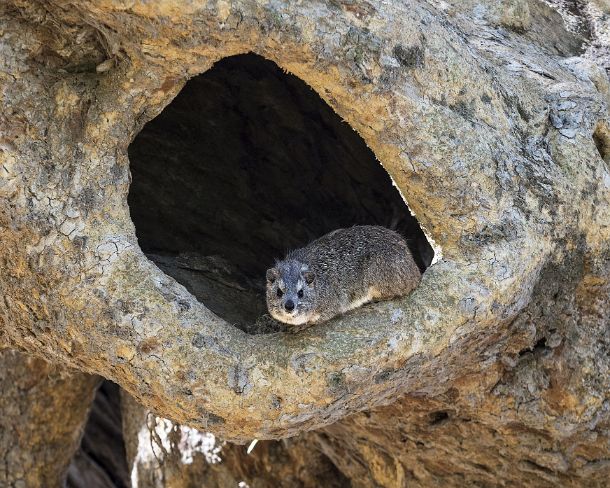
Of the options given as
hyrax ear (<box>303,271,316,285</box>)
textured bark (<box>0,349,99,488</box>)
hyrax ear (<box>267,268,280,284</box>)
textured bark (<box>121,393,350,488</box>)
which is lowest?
textured bark (<box>0,349,99,488</box>)

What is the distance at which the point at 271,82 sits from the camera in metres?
7.39

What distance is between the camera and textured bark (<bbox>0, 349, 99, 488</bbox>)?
25.6ft

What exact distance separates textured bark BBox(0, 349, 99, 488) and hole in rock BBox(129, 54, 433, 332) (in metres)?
1.63

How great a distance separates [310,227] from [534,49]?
2.32 m

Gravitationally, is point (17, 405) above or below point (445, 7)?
below

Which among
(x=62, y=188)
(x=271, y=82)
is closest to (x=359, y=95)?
(x=62, y=188)

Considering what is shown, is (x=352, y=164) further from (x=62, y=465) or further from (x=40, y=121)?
(x=62, y=465)

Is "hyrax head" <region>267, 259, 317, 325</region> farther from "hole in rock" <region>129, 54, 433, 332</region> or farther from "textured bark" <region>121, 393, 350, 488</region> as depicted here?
"textured bark" <region>121, 393, 350, 488</region>

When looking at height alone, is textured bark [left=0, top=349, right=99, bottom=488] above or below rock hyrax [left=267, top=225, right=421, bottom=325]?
below

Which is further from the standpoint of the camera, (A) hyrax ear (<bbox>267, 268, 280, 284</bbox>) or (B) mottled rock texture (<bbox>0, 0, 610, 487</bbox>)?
(A) hyrax ear (<bbox>267, 268, 280, 284</bbox>)

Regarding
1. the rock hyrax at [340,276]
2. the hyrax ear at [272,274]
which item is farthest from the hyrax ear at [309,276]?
the hyrax ear at [272,274]

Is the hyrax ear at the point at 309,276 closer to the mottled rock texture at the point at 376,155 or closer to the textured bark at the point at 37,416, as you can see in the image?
the mottled rock texture at the point at 376,155

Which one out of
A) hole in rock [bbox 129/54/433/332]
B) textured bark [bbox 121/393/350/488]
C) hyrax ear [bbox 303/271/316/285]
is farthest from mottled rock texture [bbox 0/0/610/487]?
textured bark [bbox 121/393/350/488]

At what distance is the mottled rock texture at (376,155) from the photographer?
4.76 meters
